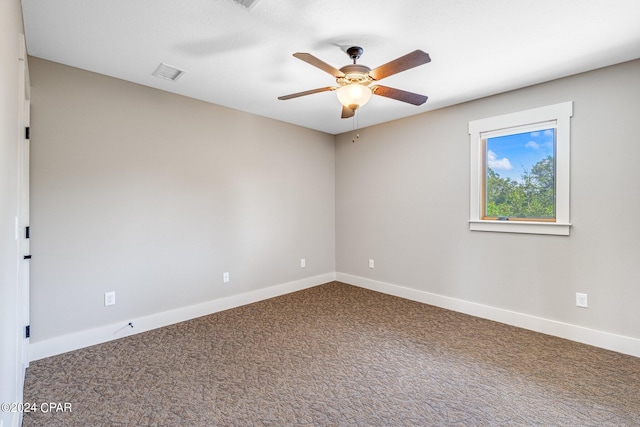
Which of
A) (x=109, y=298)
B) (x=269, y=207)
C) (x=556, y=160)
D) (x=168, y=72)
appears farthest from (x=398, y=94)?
(x=109, y=298)

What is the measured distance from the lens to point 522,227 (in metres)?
3.21

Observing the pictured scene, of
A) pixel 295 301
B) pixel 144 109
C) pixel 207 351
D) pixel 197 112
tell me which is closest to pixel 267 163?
pixel 197 112

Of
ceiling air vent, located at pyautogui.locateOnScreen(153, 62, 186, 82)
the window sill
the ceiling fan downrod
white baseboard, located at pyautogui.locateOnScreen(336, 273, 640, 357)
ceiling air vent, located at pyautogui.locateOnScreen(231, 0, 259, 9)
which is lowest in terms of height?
white baseboard, located at pyautogui.locateOnScreen(336, 273, 640, 357)

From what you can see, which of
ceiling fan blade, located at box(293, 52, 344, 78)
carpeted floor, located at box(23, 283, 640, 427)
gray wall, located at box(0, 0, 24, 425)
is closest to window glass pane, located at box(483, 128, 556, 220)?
carpeted floor, located at box(23, 283, 640, 427)

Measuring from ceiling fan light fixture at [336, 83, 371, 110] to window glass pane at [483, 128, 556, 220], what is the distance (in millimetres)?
2010

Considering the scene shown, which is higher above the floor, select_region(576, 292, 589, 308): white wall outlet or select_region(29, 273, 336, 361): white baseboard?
select_region(576, 292, 589, 308): white wall outlet

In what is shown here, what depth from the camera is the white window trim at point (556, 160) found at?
2918mm

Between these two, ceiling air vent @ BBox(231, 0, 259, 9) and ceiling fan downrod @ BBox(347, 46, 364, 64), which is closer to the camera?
ceiling air vent @ BBox(231, 0, 259, 9)

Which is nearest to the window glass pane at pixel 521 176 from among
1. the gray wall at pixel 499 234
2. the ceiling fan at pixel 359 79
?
the gray wall at pixel 499 234

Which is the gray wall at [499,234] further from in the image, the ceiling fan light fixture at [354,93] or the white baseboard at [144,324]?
the ceiling fan light fixture at [354,93]

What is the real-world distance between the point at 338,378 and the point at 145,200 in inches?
98.5

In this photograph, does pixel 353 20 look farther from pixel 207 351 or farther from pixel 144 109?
pixel 207 351

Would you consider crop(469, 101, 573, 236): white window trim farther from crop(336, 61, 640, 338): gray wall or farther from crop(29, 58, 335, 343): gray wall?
crop(29, 58, 335, 343): gray wall

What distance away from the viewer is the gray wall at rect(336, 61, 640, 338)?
2.65 meters
